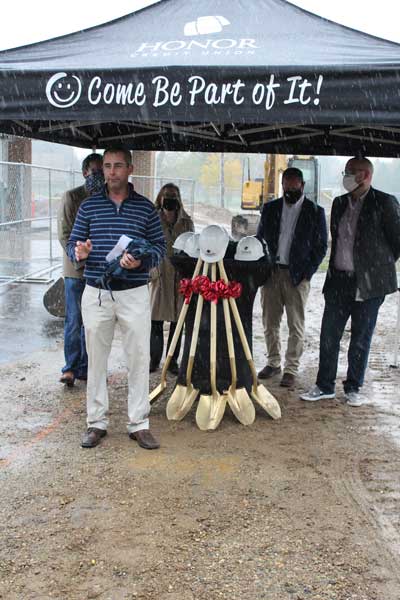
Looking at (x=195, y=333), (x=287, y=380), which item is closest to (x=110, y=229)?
(x=195, y=333)

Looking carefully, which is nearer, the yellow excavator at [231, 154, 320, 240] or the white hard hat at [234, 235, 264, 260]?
the white hard hat at [234, 235, 264, 260]

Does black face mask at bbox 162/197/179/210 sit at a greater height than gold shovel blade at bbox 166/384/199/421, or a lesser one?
greater

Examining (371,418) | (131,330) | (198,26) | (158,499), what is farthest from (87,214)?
(371,418)

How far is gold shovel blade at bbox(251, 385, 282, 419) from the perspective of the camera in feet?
17.3

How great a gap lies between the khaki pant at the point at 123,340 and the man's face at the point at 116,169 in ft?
2.32

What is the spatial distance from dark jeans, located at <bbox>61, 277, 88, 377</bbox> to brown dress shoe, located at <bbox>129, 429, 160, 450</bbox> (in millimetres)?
1419

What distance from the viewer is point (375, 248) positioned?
5402 mm

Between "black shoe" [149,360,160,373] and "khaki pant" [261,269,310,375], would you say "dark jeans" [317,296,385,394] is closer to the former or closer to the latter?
"khaki pant" [261,269,310,375]

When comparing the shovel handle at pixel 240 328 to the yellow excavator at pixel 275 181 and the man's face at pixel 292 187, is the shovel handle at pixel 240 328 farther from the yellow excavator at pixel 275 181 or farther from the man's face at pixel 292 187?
the yellow excavator at pixel 275 181

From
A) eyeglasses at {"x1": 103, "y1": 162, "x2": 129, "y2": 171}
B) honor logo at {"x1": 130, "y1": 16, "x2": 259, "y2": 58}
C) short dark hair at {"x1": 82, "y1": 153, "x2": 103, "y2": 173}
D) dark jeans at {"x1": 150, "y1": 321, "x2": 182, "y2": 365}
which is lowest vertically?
dark jeans at {"x1": 150, "y1": 321, "x2": 182, "y2": 365}

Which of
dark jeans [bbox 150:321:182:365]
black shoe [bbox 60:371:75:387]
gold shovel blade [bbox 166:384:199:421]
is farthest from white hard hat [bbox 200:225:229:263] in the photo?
black shoe [bbox 60:371:75:387]

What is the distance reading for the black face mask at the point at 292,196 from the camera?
6.07 meters

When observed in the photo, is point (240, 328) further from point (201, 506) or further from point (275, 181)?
point (275, 181)

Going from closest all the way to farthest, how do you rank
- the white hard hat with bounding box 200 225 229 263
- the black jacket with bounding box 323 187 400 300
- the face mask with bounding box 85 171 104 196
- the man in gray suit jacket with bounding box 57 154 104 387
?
1. the white hard hat with bounding box 200 225 229 263
2. the face mask with bounding box 85 171 104 196
3. the black jacket with bounding box 323 187 400 300
4. the man in gray suit jacket with bounding box 57 154 104 387
